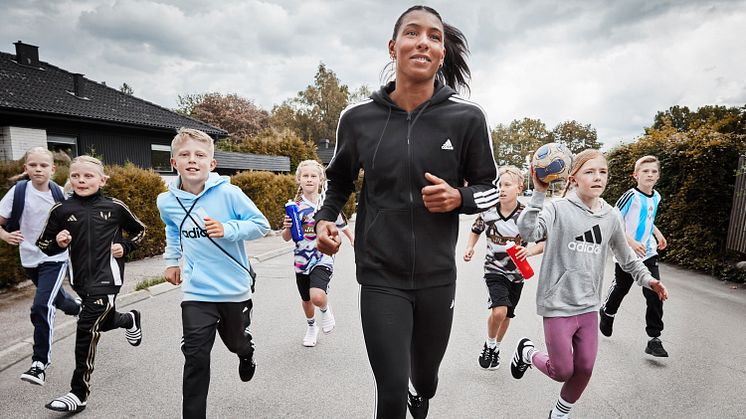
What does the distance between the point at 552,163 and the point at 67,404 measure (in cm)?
373

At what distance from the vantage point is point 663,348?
4504mm

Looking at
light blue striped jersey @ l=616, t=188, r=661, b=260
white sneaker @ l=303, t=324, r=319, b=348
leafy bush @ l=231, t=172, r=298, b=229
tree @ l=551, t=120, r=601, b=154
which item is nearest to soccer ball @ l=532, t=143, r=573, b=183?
light blue striped jersey @ l=616, t=188, r=661, b=260

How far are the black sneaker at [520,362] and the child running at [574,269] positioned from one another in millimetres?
346

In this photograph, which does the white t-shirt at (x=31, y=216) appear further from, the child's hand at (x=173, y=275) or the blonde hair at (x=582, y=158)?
the blonde hair at (x=582, y=158)

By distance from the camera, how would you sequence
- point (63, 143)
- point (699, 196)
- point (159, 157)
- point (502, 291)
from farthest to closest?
point (159, 157), point (63, 143), point (699, 196), point (502, 291)

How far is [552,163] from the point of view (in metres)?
2.68

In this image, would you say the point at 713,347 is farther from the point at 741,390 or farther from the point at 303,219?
the point at 303,219

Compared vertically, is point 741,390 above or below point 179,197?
below

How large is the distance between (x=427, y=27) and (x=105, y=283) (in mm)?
3091

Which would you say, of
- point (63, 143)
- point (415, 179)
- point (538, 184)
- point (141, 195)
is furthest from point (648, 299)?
point (63, 143)

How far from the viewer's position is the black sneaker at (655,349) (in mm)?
4297

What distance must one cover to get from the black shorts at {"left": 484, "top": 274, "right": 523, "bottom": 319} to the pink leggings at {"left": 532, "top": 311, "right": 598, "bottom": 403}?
889 millimetres

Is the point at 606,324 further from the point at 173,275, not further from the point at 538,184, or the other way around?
the point at 173,275

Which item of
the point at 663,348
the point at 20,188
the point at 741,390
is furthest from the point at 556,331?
the point at 20,188
